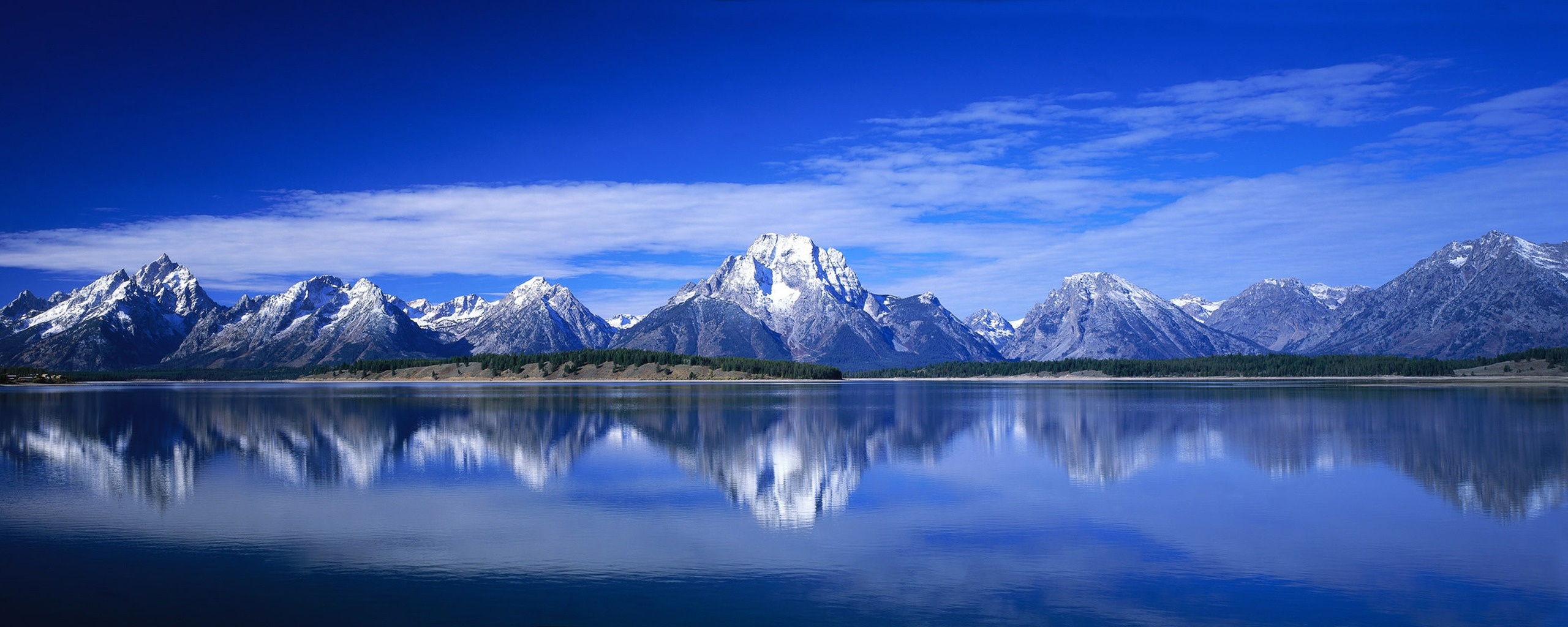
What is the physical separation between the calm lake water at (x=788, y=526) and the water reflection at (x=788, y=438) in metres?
0.44

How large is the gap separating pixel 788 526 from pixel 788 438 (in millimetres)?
30774

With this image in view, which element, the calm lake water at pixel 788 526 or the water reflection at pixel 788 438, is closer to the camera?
the calm lake water at pixel 788 526

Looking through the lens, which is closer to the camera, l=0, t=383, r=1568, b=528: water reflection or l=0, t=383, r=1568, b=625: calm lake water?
l=0, t=383, r=1568, b=625: calm lake water

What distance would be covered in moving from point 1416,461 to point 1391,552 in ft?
82.3

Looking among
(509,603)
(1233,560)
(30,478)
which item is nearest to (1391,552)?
(1233,560)

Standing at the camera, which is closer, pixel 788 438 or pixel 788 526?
A: pixel 788 526

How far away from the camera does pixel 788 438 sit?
61594mm

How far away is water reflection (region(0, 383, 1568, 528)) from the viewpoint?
41.6 m

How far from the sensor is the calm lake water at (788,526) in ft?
70.0

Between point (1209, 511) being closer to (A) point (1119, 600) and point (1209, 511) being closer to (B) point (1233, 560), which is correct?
(B) point (1233, 560)

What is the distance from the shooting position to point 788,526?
30844mm

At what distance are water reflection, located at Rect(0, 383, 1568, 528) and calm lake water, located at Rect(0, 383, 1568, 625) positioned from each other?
0.44 meters

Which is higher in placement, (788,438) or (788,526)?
(788,526)

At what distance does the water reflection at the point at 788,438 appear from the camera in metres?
41.6
